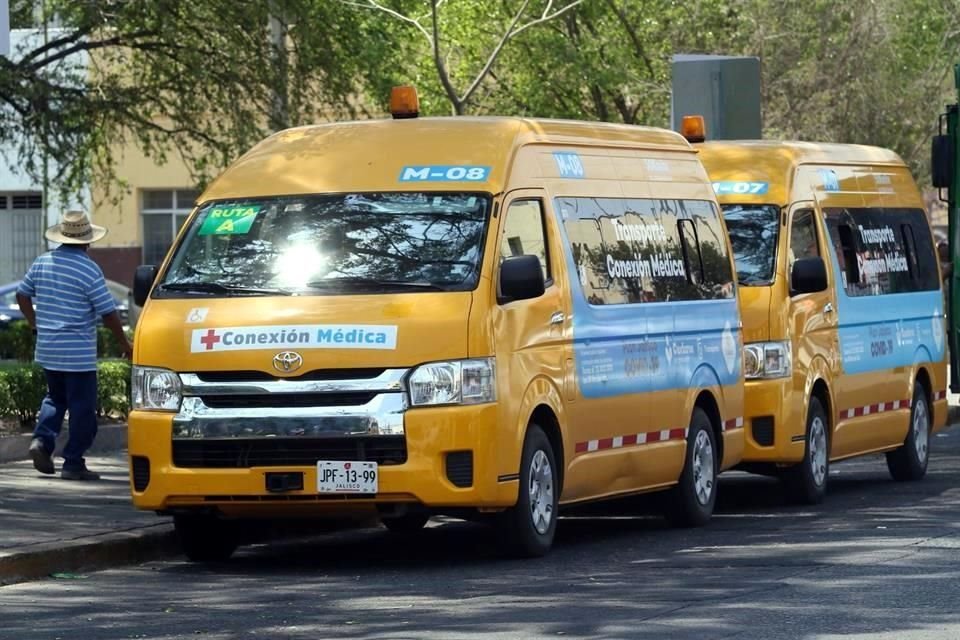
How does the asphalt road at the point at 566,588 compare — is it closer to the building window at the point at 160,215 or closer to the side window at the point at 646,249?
the side window at the point at 646,249

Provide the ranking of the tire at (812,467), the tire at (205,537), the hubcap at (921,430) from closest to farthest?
the tire at (205,537) < the tire at (812,467) < the hubcap at (921,430)

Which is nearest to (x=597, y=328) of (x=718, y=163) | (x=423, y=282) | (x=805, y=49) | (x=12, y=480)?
(x=423, y=282)

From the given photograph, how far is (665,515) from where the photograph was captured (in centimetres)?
1357

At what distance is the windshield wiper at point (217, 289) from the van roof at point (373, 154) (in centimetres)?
62

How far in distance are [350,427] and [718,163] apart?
Answer: 5706 mm

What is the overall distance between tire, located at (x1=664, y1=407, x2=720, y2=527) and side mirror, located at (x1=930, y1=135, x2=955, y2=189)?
709 cm

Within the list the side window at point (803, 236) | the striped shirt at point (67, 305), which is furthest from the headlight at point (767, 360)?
the striped shirt at point (67, 305)

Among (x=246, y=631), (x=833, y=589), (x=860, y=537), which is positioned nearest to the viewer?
(x=246, y=631)

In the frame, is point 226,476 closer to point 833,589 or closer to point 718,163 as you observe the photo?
point 833,589

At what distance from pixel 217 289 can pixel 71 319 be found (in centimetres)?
394

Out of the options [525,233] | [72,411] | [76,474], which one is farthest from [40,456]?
[525,233]

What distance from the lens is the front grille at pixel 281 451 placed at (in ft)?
35.2

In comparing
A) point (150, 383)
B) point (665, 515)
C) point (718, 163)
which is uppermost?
point (718, 163)

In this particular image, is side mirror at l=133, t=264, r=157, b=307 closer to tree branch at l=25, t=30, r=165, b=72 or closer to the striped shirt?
the striped shirt
